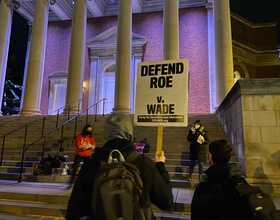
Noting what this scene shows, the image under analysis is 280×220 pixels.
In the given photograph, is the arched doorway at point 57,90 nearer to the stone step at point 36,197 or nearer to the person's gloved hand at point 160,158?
the stone step at point 36,197

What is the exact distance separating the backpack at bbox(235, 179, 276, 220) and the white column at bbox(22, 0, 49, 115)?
18.0m

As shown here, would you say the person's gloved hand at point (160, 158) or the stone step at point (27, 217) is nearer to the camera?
the person's gloved hand at point (160, 158)

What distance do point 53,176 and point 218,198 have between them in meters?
7.86

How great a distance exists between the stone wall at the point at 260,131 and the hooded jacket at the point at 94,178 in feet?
20.4

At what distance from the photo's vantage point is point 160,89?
3.61 m

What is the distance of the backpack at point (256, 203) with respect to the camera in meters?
1.79

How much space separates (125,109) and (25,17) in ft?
50.7

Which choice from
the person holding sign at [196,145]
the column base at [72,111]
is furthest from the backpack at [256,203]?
the column base at [72,111]

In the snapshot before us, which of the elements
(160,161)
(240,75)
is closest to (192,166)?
(160,161)

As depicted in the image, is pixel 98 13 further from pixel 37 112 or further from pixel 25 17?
pixel 37 112

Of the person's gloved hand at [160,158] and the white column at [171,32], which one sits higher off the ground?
the white column at [171,32]

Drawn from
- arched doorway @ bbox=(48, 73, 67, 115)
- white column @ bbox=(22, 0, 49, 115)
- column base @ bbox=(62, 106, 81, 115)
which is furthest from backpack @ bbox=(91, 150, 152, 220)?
arched doorway @ bbox=(48, 73, 67, 115)

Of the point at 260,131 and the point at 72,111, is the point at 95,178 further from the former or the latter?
the point at 72,111

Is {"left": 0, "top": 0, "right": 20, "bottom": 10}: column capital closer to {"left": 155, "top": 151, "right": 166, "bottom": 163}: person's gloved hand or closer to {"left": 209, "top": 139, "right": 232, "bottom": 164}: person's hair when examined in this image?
{"left": 155, "top": 151, "right": 166, "bottom": 163}: person's gloved hand
